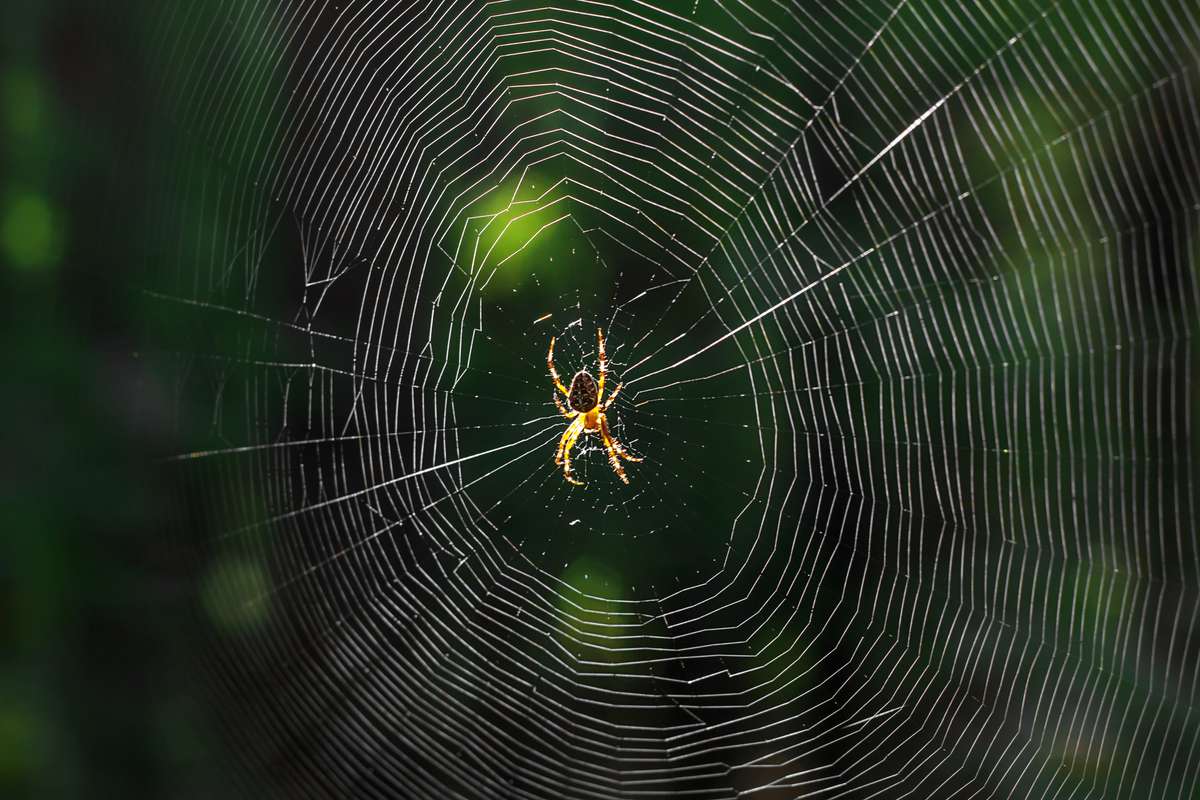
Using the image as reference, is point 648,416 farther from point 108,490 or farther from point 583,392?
point 108,490

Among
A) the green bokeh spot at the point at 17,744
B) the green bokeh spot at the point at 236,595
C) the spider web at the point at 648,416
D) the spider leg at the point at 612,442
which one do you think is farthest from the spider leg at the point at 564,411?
the green bokeh spot at the point at 17,744

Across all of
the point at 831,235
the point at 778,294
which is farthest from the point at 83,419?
the point at 831,235

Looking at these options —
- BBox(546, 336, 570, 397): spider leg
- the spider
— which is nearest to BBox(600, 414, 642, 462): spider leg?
the spider

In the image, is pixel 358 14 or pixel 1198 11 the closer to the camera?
pixel 358 14

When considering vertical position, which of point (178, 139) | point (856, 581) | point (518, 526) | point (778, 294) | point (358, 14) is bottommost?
point (856, 581)

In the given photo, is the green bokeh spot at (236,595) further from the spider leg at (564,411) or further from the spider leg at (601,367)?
the spider leg at (601,367)

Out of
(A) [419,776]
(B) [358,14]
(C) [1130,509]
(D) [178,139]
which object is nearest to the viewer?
(D) [178,139]

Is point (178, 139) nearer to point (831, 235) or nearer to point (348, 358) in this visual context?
point (348, 358)
